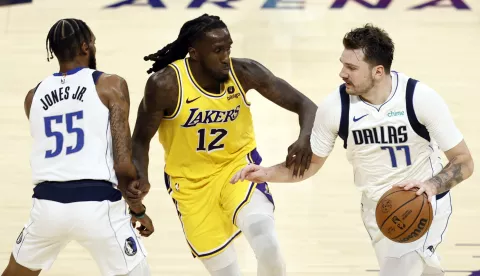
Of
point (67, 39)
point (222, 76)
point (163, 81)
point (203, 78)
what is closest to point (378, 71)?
point (222, 76)

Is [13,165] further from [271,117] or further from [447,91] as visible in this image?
[447,91]

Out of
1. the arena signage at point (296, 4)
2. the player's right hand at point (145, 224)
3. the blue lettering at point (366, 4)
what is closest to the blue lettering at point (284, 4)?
the arena signage at point (296, 4)

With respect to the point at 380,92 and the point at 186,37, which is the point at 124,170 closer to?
the point at 186,37

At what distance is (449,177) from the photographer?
17.3ft

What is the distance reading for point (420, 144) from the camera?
547cm

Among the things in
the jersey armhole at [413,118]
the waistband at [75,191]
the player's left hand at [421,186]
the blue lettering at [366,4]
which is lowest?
the blue lettering at [366,4]

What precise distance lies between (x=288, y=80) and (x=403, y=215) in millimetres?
5574

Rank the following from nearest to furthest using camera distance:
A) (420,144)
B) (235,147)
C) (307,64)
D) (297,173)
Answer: (420,144) → (297,173) → (235,147) → (307,64)

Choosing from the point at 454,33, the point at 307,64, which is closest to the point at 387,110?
the point at 307,64

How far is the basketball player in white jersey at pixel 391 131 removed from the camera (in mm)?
5379

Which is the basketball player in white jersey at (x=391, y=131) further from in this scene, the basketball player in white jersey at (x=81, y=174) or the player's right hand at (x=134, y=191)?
the basketball player in white jersey at (x=81, y=174)

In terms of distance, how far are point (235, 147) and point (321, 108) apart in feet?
3.05

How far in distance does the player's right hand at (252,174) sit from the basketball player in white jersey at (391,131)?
1.65ft

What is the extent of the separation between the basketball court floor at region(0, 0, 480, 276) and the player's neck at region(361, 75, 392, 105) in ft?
6.31
